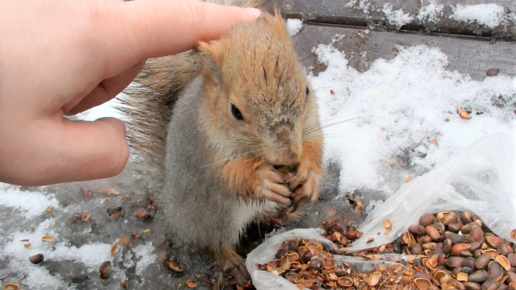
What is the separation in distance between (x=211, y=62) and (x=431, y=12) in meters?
1.31

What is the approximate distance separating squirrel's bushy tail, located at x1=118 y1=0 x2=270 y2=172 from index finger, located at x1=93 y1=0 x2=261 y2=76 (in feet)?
1.79

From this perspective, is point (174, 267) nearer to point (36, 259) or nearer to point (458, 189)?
point (36, 259)

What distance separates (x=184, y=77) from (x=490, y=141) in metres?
1.10

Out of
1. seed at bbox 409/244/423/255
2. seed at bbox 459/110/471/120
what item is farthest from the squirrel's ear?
seed at bbox 459/110/471/120

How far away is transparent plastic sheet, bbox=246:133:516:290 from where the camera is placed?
1581 mm

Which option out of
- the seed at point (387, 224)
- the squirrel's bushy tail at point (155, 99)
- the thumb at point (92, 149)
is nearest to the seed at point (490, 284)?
the seed at point (387, 224)

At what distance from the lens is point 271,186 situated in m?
1.43

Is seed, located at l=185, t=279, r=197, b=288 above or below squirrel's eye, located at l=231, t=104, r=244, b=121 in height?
below

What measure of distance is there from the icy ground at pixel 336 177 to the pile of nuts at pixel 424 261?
0.93 feet

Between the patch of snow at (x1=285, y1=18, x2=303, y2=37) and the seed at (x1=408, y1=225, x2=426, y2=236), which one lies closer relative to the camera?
the seed at (x1=408, y1=225, x2=426, y2=236)

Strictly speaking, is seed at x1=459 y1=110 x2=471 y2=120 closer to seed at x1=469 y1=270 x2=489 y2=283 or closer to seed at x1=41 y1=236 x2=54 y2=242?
seed at x1=469 y1=270 x2=489 y2=283

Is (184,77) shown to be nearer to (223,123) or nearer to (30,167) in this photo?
(223,123)

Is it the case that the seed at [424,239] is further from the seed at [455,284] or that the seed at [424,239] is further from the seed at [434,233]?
the seed at [455,284]

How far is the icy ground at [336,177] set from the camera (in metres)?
1.78
